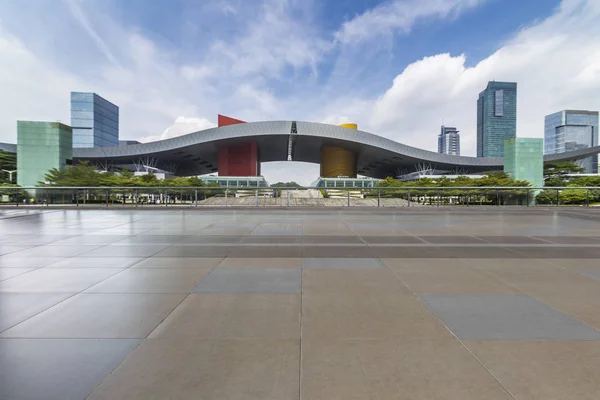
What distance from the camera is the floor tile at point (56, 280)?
3838 millimetres

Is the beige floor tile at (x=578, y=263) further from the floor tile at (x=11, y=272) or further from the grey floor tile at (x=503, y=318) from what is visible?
the floor tile at (x=11, y=272)

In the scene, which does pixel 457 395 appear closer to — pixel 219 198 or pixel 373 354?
pixel 373 354

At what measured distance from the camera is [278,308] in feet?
10.7

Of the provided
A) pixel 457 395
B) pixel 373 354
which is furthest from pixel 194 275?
pixel 457 395

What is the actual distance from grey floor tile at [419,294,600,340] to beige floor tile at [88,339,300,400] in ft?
5.12

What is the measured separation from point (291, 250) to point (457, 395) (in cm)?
457

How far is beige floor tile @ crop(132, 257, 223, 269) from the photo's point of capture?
5.02 m

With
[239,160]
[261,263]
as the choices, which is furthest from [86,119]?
[261,263]

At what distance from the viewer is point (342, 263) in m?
5.20

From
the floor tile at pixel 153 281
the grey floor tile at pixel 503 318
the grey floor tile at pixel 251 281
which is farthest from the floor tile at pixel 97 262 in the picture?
the grey floor tile at pixel 503 318

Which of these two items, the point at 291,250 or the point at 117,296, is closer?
the point at 117,296

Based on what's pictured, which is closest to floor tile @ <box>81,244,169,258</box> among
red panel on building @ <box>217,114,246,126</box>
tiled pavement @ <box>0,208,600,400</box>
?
tiled pavement @ <box>0,208,600,400</box>

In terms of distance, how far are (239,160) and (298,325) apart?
74.4m

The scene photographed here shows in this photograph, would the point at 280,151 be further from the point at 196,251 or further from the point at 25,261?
the point at 25,261
